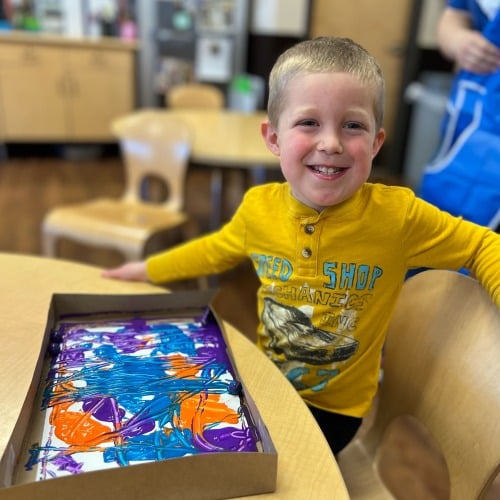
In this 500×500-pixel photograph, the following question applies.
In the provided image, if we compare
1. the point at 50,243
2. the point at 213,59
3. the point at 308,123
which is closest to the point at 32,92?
the point at 213,59

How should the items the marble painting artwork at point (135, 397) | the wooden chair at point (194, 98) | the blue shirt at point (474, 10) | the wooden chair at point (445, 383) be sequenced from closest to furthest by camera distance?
the marble painting artwork at point (135, 397)
the wooden chair at point (445, 383)
the blue shirt at point (474, 10)
the wooden chair at point (194, 98)

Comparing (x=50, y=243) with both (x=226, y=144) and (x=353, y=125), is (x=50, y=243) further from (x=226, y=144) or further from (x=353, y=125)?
(x=353, y=125)

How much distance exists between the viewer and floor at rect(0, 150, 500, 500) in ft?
7.39

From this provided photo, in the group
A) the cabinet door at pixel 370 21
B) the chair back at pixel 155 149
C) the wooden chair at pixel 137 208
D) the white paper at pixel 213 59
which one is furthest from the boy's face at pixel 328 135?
the white paper at pixel 213 59

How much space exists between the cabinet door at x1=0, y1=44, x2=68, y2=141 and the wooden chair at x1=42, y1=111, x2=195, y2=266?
2.37 metres

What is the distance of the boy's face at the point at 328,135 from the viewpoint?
740 millimetres

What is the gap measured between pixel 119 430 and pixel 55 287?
17.9 inches

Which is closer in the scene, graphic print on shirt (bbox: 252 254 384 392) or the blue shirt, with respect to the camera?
graphic print on shirt (bbox: 252 254 384 392)

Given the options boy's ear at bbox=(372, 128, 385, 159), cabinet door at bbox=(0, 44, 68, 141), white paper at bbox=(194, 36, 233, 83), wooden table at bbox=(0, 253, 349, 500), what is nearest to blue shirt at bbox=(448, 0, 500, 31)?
boy's ear at bbox=(372, 128, 385, 159)

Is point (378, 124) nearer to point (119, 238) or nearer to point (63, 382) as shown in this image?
point (63, 382)

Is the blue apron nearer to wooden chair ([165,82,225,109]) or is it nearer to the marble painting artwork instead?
the marble painting artwork

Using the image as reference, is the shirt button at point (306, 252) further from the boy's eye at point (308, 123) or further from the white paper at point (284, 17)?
the white paper at point (284, 17)

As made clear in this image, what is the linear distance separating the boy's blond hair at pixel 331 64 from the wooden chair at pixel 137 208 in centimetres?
134

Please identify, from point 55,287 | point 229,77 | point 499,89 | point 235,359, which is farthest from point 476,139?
point 229,77
